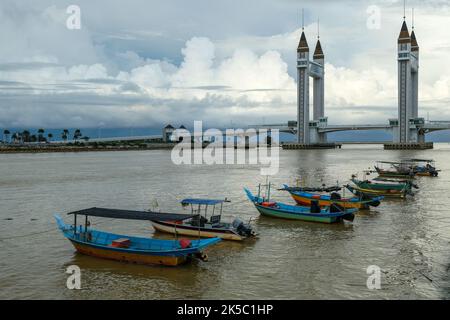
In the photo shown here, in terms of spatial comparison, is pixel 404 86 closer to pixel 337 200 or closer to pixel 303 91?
pixel 303 91

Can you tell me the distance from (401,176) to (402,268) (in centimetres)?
2817

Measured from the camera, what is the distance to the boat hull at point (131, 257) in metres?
13.7

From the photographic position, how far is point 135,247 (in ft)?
48.0

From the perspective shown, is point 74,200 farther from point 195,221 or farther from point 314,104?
point 314,104

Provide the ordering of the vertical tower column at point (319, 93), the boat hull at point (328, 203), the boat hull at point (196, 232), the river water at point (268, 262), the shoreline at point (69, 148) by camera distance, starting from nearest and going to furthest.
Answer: the river water at point (268, 262), the boat hull at point (196, 232), the boat hull at point (328, 203), the shoreline at point (69, 148), the vertical tower column at point (319, 93)

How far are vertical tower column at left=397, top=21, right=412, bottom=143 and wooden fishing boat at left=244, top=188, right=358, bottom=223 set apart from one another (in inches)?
4046

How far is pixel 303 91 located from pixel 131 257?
114740mm

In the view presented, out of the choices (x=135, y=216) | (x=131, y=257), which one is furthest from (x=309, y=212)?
(x=131, y=257)

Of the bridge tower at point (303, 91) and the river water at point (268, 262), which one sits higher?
the bridge tower at point (303, 91)

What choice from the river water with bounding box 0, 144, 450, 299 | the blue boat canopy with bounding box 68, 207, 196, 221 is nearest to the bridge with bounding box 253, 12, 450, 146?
the river water with bounding box 0, 144, 450, 299

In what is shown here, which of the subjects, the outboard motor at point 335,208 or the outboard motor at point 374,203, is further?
the outboard motor at point 374,203

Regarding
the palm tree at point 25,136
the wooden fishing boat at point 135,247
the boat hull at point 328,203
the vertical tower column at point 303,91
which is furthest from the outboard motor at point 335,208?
the palm tree at point 25,136

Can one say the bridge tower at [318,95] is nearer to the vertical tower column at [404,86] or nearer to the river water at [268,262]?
the vertical tower column at [404,86]

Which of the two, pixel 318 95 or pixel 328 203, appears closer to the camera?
pixel 328 203
